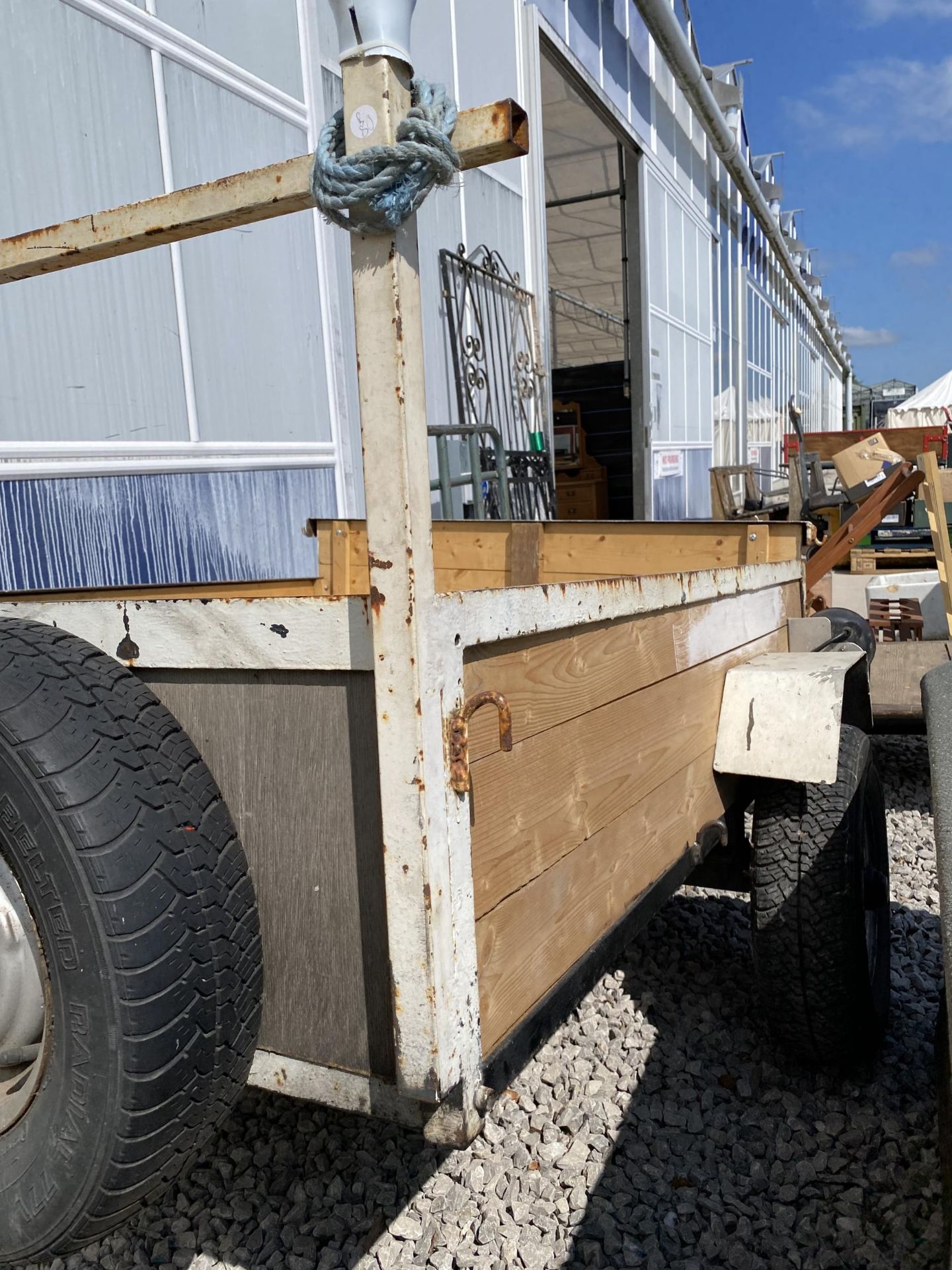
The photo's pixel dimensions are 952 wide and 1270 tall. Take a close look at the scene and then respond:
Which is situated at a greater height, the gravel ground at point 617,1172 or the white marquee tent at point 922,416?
the white marquee tent at point 922,416

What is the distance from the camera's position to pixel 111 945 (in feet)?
3.89

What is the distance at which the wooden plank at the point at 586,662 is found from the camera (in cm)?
133

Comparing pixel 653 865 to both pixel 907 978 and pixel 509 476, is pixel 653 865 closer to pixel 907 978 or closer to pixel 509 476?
pixel 907 978

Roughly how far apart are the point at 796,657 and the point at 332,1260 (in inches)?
68.9

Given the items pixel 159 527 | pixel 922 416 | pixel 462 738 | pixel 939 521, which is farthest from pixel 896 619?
pixel 922 416

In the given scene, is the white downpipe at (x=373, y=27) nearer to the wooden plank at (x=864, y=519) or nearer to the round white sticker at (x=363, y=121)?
the round white sticker at (x=363, y=121)

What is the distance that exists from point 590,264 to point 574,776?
1678 cm

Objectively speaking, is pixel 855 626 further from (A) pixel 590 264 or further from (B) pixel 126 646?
(A) pixel 590 264

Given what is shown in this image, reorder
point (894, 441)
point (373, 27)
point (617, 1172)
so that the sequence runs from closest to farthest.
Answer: point (373, 27) < point (617, 1172) < point (894, 441)

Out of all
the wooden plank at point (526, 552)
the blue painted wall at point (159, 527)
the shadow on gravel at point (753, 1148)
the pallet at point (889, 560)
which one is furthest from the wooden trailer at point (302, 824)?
the pallet at point (889, 560)

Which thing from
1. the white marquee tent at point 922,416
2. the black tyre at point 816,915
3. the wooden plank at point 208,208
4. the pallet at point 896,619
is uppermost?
the white marquee tent at point 922,416

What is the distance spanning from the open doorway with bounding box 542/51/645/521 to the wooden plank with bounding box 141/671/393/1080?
751 cm

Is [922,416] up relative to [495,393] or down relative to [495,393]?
up

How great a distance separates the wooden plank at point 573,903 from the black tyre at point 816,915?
229 millimetres
